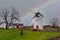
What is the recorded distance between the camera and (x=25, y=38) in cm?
6562

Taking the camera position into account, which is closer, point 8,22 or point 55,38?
point 55,38

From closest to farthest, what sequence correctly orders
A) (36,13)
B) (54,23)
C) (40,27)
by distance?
(40,27)
(36,13)
(54,23)

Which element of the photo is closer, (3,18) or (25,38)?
(25,38)

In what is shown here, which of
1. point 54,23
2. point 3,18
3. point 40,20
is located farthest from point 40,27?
point 54,23

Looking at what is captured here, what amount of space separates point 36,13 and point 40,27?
384 inches

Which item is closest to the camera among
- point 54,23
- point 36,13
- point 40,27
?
point 40,27

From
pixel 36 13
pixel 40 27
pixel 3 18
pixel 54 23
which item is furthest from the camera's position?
pixel 54 23

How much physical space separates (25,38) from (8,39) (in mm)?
5056

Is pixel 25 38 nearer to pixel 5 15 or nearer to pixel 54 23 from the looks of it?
pixel 5 15

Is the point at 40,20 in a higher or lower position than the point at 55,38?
higher

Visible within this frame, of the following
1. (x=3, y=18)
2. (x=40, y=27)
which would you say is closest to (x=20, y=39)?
(x=40, y=27)

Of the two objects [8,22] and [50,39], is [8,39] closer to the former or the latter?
[50,39]

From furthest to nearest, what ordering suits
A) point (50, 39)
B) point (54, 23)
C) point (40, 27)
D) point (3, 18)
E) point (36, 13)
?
point (54, 23) < point (3, 18) < point (36, 13) < point (40, 27) < point (50, 39)

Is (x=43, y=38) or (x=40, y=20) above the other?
(x=40, y=20)
